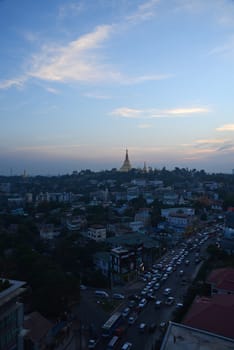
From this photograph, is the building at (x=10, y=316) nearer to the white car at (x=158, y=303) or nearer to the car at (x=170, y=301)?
the white car at (x=158, y=303)

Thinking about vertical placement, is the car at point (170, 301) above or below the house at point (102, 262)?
below

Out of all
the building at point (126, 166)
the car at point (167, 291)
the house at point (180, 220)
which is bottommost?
the car at point (167, 291)

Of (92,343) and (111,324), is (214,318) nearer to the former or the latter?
(111,324)

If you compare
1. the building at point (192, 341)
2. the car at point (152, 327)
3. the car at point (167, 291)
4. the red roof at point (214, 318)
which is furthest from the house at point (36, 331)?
the car at point (167, 291)

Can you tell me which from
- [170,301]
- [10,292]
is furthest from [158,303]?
[10,292]

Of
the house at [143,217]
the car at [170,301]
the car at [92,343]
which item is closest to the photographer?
the car at [92,343]

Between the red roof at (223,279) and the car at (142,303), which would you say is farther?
the car at (142,303)
